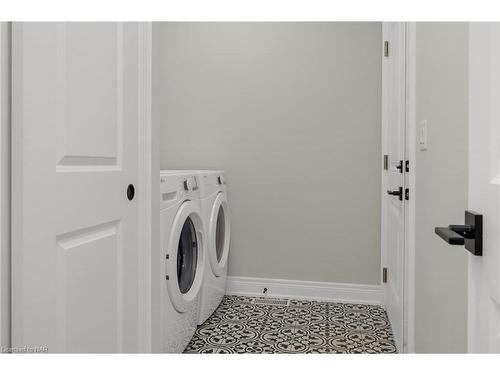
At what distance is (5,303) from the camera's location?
2.68 feet

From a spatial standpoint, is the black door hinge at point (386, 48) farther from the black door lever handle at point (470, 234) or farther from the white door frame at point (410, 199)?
the black door lever handle at point (470, 234)

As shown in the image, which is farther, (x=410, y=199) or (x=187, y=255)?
(x=187, y=255)

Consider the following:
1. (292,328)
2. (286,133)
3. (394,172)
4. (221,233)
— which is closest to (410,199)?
(394,172)

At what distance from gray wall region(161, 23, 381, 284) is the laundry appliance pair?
0.99 ft

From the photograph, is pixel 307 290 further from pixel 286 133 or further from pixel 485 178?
pixel 485 178

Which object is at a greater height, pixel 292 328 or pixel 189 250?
pixel 189 250

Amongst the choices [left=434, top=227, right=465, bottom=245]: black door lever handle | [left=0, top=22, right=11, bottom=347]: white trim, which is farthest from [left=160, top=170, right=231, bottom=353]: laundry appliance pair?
[left=434, top=227, right=465, bottom=245]: black door lever handle

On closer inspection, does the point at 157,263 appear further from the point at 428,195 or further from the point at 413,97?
the point at 413,97

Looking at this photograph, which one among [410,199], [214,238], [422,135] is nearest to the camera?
[422,135]

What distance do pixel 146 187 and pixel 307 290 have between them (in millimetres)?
1806

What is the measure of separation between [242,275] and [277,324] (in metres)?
0.63

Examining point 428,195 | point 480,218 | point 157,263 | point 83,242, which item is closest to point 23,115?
point 83,242

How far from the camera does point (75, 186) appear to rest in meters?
0.98
